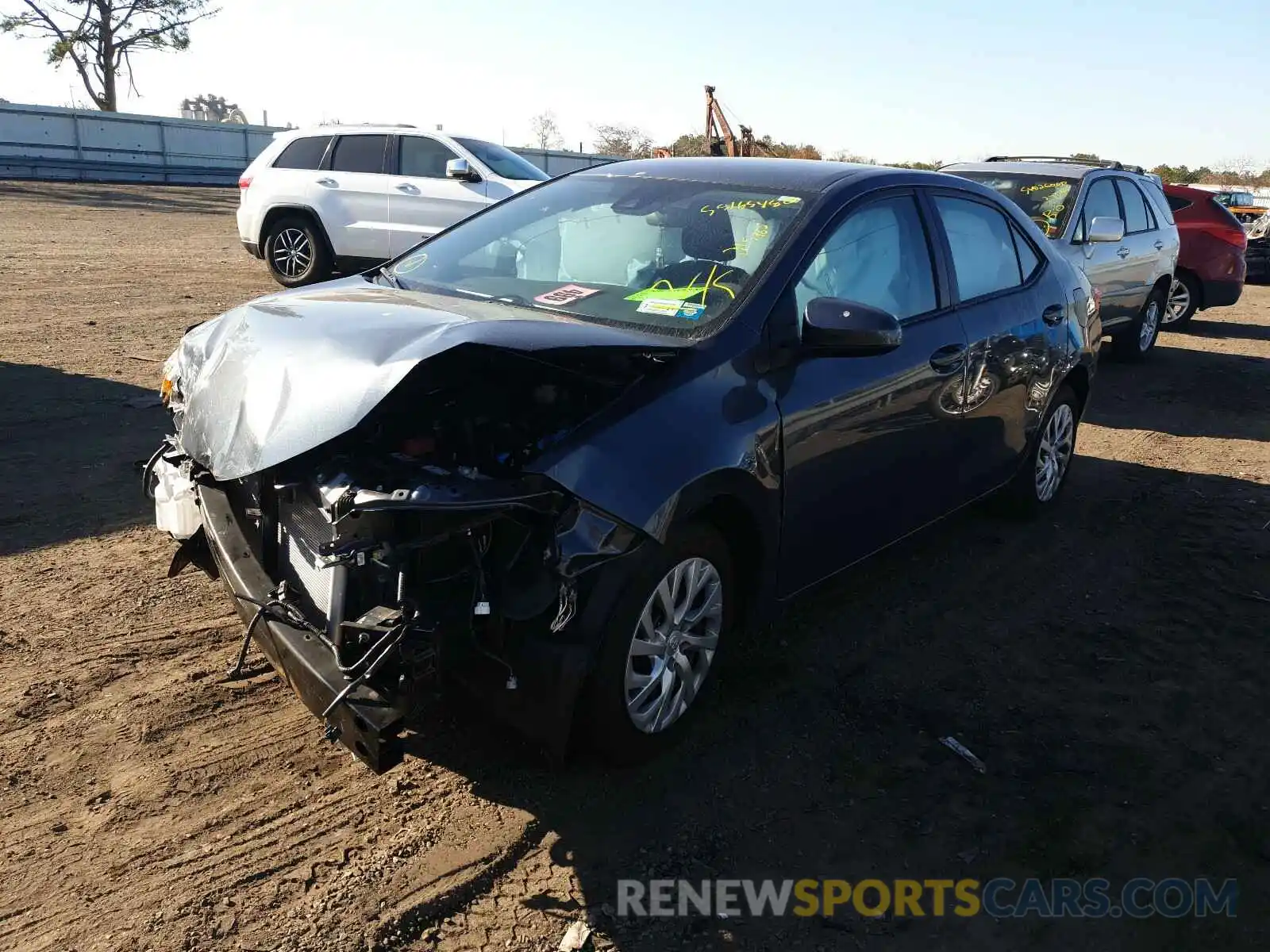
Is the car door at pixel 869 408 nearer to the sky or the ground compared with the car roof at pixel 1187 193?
nearer to the ground

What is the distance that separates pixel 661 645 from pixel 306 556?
3.65ft

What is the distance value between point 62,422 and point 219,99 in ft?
251

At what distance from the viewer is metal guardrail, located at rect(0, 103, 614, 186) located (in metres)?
28.9

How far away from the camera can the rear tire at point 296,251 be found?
11.9m

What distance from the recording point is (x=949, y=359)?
170 inches

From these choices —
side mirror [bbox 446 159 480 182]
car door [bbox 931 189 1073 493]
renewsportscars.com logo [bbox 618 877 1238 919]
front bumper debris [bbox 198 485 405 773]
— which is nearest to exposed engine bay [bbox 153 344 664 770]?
front bumper debris [bbox 198 485 405 773]

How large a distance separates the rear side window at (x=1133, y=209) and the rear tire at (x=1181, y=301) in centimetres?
299

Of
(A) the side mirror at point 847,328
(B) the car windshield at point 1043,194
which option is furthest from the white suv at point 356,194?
(A) the side mirror at point 847,328

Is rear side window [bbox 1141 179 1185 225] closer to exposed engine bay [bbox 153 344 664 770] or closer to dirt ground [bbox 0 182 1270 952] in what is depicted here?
dirt ground [bbox 0 182 1270 952]

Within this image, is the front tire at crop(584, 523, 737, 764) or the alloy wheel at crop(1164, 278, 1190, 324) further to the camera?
the alloy wheel at crop(1164, 278, 1190, 324)

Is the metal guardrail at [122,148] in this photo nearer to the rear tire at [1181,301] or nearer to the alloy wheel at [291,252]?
the alloy wheel at [291,252]

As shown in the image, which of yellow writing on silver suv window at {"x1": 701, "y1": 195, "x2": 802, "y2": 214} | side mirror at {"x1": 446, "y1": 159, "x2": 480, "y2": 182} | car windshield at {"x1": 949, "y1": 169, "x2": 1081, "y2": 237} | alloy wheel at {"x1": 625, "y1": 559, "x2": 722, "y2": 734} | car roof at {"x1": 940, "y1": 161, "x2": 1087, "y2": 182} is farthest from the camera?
side mirror at {"x1": 446, "y1": 159, "x2": 480, "y2": 182}

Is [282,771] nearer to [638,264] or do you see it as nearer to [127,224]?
[638,264]

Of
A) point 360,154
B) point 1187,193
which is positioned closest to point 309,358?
point 360,154
